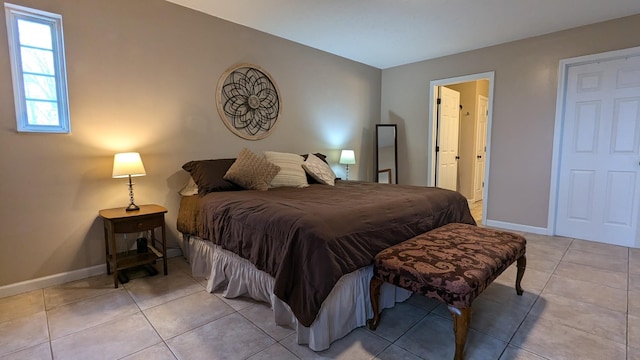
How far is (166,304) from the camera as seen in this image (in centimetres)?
221

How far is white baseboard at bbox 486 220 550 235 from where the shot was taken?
3.90 meters

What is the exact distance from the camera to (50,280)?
2486mm

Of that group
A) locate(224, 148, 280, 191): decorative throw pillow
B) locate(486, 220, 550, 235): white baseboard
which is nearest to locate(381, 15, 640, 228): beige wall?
locate(486, 220, 550, 235): white baseboard

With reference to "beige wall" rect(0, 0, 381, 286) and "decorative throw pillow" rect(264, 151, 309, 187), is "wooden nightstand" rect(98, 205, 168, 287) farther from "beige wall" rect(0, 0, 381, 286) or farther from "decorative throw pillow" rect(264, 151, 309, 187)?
"decorative throw pillow" rect(264, 151, 309, 187)

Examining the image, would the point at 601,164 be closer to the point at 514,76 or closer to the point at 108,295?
the point at 514,76

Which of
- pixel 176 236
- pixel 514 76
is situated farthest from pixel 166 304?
pixel 514 76

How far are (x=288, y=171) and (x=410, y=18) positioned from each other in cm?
206

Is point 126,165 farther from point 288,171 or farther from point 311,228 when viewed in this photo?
point 311,228

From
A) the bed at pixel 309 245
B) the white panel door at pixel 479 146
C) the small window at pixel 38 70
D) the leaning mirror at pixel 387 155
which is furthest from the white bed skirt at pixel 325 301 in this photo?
the white panel door at pixel 479 146

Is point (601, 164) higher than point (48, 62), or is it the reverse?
point (48, 62)

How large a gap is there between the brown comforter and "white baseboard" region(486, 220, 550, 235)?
6.07 ft

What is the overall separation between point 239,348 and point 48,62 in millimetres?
2654

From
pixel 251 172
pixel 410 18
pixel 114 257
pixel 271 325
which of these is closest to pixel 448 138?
pixel 410 18

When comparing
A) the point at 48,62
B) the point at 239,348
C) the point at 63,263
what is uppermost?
the point at 48,62
